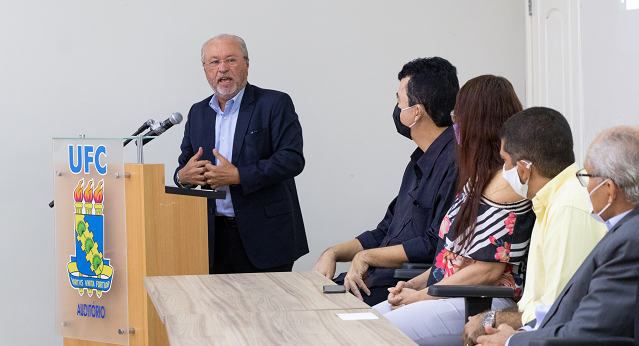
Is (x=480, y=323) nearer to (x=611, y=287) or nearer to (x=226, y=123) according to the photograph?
(x=611, y=287)

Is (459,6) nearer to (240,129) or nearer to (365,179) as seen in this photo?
(365,179)

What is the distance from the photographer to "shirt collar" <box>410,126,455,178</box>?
8.14 feet

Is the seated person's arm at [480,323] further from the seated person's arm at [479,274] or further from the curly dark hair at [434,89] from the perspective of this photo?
the curly dark hair at [434,89]

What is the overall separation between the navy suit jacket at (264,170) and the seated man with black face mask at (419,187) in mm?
377

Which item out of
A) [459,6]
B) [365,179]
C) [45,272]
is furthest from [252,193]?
[459,6]

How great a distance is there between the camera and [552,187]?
5.38 ft

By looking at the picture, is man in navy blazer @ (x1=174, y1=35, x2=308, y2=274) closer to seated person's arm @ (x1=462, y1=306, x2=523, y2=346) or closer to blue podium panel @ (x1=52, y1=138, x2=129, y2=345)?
blue podium panel @ (x1=52, y1=138, x2=129, y2=345)

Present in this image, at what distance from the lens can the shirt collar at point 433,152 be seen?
2480 millimetres

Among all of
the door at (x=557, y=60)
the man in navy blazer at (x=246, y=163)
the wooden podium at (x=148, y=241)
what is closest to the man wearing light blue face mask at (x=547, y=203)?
the wooden podium at (x=148, y=241)

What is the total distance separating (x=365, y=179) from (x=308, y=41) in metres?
→ 0.98

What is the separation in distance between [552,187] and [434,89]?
99 centimetres

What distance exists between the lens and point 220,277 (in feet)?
6.73

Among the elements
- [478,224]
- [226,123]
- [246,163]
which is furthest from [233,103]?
[478,224]

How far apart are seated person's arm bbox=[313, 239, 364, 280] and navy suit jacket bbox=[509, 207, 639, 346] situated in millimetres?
1399
